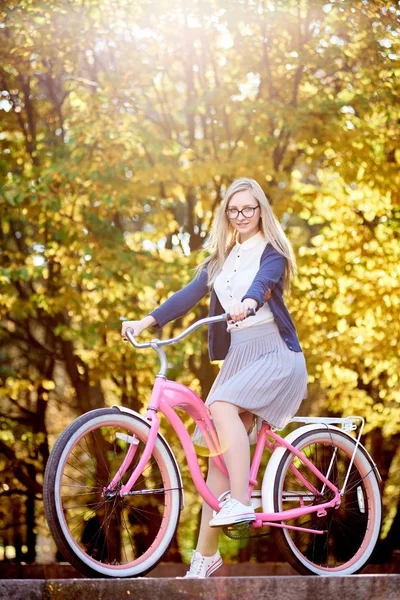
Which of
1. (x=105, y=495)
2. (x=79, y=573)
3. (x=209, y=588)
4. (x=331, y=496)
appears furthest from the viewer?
(x=79, y=573)

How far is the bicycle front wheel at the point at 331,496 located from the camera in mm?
4367


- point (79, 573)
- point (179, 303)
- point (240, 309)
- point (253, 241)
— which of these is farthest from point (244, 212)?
point (79, 573)

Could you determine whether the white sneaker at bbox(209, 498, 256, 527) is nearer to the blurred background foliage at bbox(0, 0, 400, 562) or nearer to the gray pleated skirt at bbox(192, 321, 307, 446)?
the gray pleated skirt at bbox(192, 321, 307, 446)

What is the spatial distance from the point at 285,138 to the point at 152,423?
585 cm

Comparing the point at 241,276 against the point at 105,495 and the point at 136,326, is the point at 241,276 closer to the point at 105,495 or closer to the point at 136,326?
the point at 136,326

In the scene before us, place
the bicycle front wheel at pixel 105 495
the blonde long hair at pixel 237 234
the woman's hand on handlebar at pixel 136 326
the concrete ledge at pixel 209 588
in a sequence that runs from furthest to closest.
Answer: the blonde long hair at pixel 237 234
the woman's hand on handlebar at pixel 136 326
the bicycle front wheel at pixel 105 495
the concrete ledge at pixel 209 588

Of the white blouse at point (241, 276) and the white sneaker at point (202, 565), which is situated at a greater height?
the white blouse at point (241, 276)

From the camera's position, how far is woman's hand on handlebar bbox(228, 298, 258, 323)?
385 centimetres

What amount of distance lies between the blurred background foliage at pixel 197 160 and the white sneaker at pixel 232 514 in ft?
16.2

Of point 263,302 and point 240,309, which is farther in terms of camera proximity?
point 263,302

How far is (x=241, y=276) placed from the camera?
435cm

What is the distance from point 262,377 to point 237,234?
0.78 metres

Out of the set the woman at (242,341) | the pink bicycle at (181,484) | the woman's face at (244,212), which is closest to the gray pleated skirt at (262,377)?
the woman at (242,341)

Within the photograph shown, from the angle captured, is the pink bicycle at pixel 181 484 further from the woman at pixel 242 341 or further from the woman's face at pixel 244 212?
the woman's face at pixel 244 212
